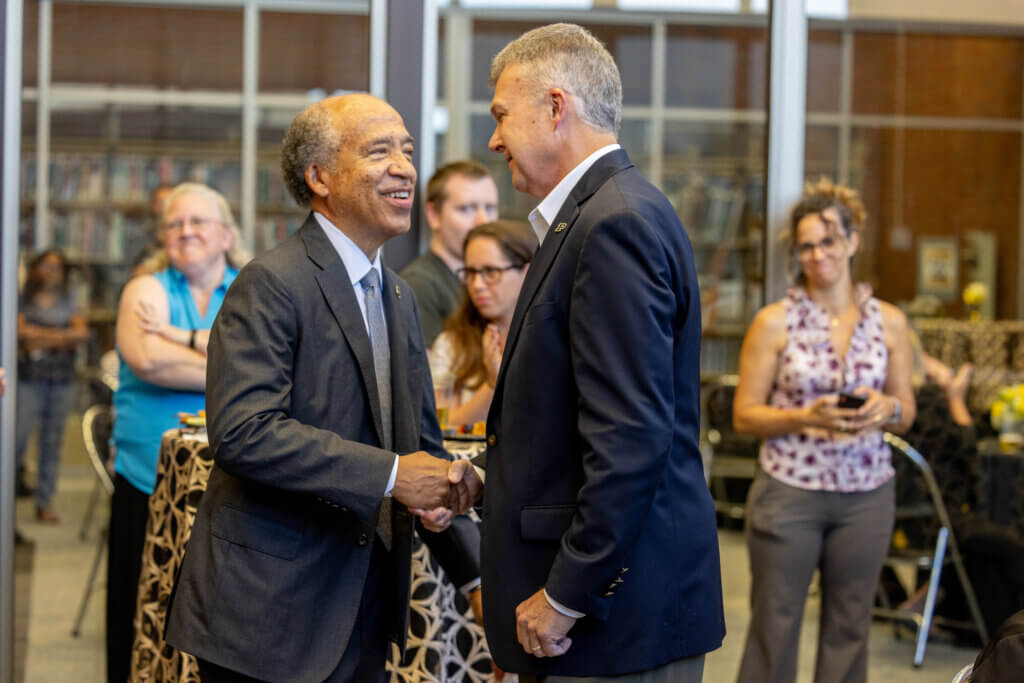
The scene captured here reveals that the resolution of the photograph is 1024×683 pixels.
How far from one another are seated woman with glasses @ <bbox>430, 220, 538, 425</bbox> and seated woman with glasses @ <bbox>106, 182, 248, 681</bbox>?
2.55 ft

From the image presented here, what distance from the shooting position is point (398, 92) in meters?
3.84

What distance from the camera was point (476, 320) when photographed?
327 cm

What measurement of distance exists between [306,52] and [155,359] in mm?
4197

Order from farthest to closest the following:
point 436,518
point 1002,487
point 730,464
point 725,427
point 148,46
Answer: point 148,46 → point 730,464 → point 725,427 → point 1002,487 → point 436,518

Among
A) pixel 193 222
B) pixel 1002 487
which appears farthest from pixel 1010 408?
pixel 193 222

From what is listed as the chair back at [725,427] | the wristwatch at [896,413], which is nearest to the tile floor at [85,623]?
the chair back at [725,427]

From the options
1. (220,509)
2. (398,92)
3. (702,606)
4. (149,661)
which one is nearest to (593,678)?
(702,606)

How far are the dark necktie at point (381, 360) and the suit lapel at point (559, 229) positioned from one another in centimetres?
38

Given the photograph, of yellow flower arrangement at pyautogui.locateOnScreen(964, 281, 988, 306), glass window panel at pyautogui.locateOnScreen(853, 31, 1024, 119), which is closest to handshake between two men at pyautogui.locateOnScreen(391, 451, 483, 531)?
glass window panel at pyautogui.locateOnScreen(853, 31, 1024, 119)

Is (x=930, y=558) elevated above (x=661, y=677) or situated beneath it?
situated beneath

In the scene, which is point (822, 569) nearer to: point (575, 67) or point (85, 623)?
point (575, 67)

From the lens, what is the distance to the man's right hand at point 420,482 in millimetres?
2000

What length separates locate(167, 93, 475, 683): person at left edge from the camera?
195 cm

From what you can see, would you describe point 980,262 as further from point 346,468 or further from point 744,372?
point 346,468
